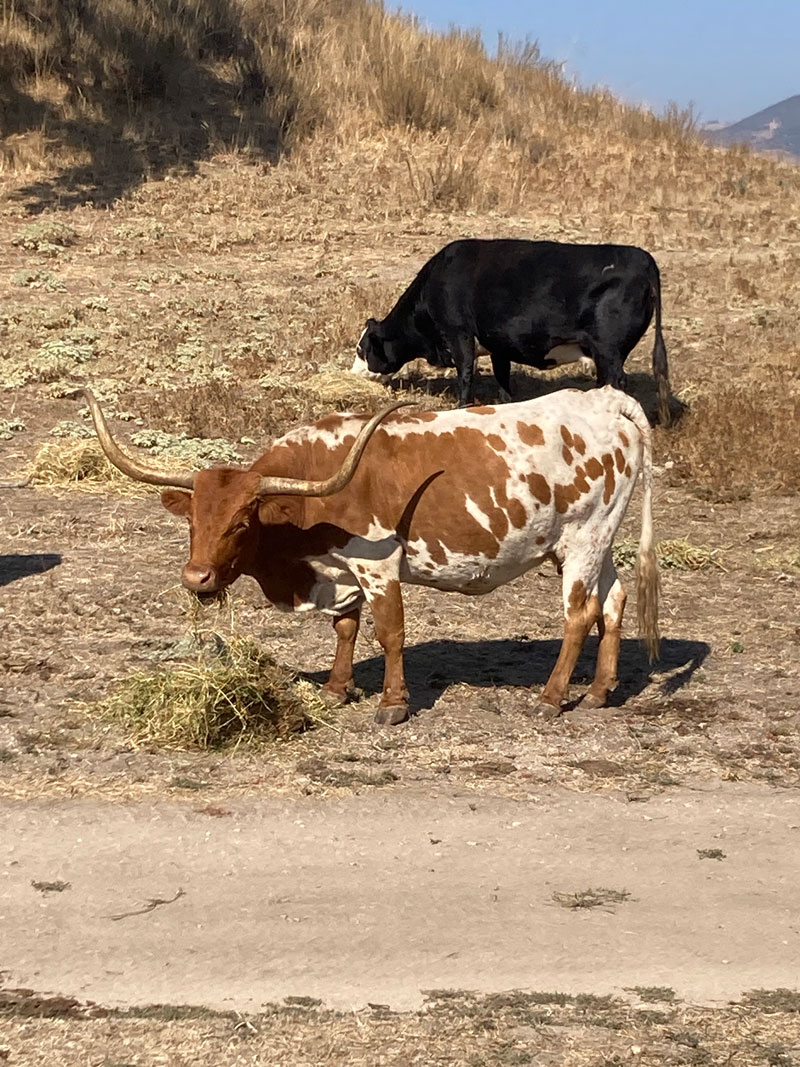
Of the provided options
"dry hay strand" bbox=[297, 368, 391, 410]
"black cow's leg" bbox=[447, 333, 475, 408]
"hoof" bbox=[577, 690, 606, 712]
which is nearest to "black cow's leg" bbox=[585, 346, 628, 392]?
"black cow's leg" bbox=[447, 333, 475, 408]

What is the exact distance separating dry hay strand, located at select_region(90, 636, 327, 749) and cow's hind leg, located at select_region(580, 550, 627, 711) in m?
1.52

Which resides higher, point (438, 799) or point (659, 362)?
point (659, 362)

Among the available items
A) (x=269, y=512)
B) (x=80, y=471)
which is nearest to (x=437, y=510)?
(x=269, y=512)

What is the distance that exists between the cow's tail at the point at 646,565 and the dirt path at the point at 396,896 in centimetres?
137

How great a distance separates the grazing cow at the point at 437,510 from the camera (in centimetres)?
784

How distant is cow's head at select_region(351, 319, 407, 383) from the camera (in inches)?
635

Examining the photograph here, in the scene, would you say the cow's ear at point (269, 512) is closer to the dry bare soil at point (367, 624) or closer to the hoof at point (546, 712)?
the dry bare soil at point (367, 624)

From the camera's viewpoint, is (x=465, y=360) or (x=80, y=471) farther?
(x=465, y=360)

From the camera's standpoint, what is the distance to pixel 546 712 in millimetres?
8062

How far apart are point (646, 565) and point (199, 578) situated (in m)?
2.64

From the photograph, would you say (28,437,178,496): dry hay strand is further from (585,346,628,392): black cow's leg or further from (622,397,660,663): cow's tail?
(622,397,660,663): cow's tail

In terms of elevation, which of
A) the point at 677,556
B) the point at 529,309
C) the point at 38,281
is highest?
the point at 38,281

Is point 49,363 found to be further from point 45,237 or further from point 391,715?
point 391,715

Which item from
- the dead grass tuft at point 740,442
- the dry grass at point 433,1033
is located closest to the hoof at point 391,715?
the dry grass at point 433,1033
